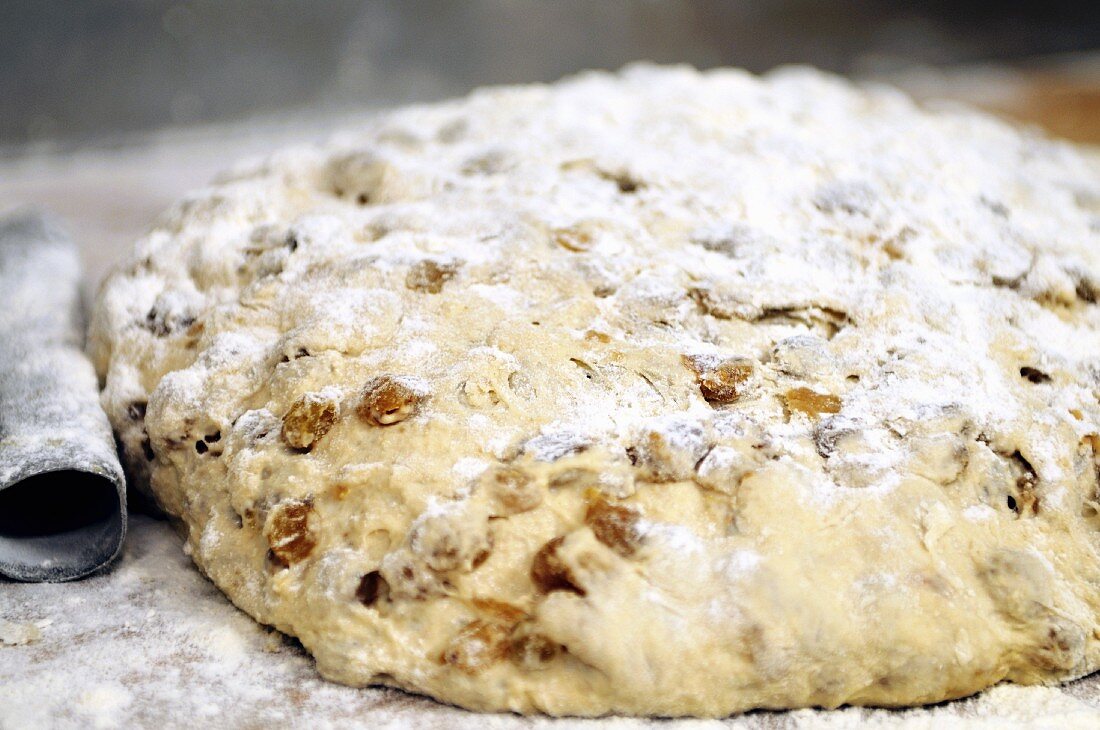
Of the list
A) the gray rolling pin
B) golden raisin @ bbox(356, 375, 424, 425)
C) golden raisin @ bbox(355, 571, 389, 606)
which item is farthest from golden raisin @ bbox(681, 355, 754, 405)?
the gray rolling pin

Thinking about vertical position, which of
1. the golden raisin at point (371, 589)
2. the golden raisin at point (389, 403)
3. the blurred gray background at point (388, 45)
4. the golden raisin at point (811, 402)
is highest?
the golden raisin at point (389, 403)

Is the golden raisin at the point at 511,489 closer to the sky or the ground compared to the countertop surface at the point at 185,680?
closer to the sky

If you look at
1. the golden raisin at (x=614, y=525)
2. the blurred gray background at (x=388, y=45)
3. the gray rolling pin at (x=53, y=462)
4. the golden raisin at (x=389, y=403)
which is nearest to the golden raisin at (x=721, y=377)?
the golden raisin at (x=614, y=525)

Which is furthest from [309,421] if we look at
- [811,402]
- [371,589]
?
[811,402]

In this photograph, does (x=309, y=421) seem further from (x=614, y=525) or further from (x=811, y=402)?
(x=811, y=402)

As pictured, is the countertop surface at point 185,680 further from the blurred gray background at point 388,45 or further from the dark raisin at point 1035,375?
the blurred gray background at point 388,45

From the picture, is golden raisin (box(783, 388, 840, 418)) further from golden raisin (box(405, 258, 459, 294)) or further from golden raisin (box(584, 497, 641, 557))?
golden raisin (box(405, 258, 459, 294))

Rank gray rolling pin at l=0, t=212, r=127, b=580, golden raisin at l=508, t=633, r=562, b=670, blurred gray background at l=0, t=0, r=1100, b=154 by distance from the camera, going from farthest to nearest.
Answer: blurred gray background at l=0, t=0, r=1100, b=154 → gray rolling pin at l=0, t=212, r=127, b=580 → golden raisin at l=508, t=633, r=562, b=670

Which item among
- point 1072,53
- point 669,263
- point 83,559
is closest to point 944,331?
point 669,263
